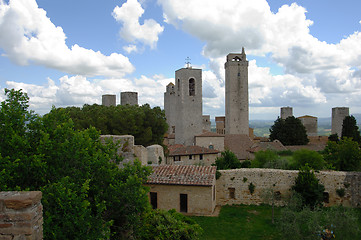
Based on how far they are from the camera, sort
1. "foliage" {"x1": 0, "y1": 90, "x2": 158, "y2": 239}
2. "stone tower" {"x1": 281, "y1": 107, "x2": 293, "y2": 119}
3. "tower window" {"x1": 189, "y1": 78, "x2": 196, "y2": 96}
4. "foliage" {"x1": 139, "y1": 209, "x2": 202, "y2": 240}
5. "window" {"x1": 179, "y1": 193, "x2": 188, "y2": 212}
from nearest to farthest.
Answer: "foliage" {"x1": 0, "y1": 90, "x2": 158, "y2": 239} → "foliage" {"x1": 139, "y1": 209, "x2": 202, "y2": 240} → "window" {"x1": 179, "y1": 193, "x2": 188, "y2": 212} → "tower window" {"x1": 189, "y1": 78, "x2": 196, "y2": 96} → "stone tower" {"x1": 281, "y1": 107, "x2": 293, "y2": 119}

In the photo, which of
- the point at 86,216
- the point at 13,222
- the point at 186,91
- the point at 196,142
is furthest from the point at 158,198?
the point at 186,91

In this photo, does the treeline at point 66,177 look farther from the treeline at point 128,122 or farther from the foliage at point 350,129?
the foliage at point 350,129

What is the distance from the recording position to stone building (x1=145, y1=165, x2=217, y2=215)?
1440 cm

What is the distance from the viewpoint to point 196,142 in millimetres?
36250

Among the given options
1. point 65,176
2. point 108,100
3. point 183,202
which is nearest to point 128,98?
point 108,100

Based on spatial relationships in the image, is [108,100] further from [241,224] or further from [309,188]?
[309,188]

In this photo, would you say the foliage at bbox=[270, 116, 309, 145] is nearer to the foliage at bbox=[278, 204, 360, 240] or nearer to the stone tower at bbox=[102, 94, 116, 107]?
the stone tower at bbox=[102, 94, 116, 107]

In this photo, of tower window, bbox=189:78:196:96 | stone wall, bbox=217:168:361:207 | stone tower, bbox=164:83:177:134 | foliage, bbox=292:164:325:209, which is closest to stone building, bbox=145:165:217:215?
stone wall, bbox=217:168:361:207

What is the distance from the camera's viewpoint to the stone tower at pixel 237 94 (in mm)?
52938

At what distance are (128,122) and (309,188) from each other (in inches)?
559

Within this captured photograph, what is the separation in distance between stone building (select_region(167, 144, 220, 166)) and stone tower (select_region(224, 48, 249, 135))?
25112mm

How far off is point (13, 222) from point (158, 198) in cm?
1154

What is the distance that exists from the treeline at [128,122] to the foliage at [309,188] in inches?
491

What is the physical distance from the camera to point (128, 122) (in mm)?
22109
